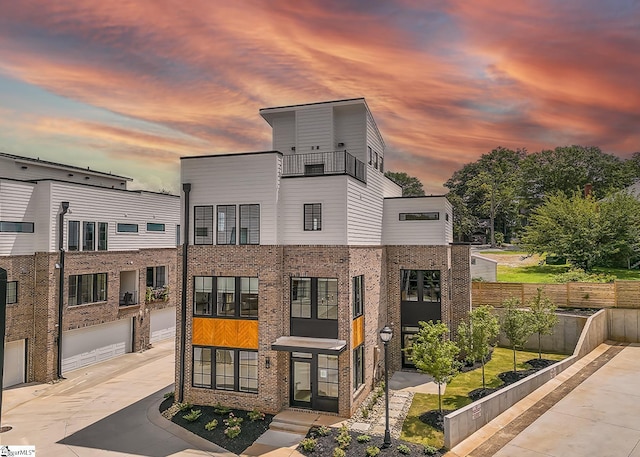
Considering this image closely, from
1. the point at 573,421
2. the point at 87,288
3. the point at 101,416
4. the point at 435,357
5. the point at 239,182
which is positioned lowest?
the point at 101,416

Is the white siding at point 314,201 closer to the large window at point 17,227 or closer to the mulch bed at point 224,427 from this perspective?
the mulch bed at point 224,427

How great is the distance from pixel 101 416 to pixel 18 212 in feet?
34.7

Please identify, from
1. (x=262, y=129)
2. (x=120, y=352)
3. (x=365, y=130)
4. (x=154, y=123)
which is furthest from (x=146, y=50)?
(x=120, y=352)

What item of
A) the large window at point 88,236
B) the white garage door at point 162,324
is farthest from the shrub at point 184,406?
the white garage door at point 162,324

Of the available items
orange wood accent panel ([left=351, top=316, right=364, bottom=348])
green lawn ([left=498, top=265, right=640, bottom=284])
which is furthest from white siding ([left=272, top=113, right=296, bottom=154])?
green lawn ([left=498, top=265, right=640, bottom=284])

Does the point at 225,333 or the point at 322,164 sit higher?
the point at 322,164

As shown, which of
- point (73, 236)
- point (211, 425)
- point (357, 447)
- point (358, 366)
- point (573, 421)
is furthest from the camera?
point (73, 236)

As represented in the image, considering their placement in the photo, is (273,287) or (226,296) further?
(226,296)

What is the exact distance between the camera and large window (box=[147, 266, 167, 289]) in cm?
2759

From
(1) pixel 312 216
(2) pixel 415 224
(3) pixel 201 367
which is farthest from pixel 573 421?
(3) pixel 201 367

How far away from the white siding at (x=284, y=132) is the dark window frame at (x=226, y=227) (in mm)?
4997

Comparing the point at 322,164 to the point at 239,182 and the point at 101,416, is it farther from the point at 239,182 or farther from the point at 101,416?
the point at 101,416

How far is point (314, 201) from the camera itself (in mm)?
15859

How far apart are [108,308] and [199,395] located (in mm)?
9984
